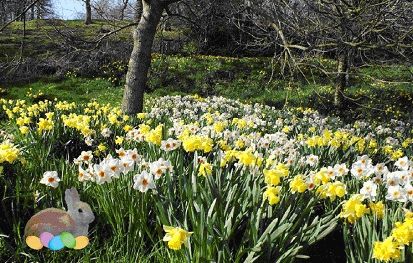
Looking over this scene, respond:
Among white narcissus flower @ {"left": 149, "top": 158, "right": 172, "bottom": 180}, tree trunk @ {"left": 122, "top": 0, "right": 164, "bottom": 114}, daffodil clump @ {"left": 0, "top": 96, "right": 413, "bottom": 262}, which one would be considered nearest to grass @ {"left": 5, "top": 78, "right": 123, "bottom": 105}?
tree trunk @ {"left": 122, "top": 0, "right": 164, "bottom": 114}

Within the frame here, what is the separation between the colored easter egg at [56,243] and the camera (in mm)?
1733

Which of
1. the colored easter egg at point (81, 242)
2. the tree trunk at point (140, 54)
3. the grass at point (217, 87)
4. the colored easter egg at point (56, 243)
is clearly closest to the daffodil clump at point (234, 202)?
the colored easter egg at point (81, 242)

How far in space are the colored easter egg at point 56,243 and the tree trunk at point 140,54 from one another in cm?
590

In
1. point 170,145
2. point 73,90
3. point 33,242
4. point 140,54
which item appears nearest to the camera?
point 33,242

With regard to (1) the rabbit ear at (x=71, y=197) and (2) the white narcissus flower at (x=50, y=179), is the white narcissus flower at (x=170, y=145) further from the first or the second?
(1) the rabbit ear at (x=71, y=197)

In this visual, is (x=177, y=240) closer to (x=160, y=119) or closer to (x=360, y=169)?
(x=360, y=169)

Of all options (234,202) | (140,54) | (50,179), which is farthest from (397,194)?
(140,54)

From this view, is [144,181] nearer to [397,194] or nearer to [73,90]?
[397,194]

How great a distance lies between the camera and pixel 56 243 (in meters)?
1.74

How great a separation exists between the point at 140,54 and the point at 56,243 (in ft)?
19.8

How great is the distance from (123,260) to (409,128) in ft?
23.7

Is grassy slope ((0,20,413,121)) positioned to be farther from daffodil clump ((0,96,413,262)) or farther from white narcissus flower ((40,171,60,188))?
white narcissus flower ((40,171,60,188))

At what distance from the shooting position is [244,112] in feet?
26.7

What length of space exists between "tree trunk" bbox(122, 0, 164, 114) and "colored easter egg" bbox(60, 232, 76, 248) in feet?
19.3
